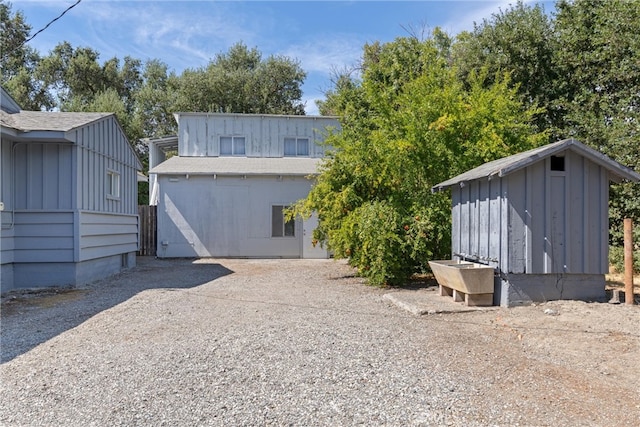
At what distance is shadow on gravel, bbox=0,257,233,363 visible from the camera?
19.1 ft

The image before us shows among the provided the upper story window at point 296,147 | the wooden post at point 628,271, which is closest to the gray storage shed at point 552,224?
the wooden post at point 628,271

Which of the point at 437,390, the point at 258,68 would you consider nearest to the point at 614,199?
the point at 437,390

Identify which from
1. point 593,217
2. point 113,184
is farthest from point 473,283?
point 113,184

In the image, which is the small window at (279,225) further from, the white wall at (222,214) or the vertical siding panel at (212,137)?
the vertical siding panel at (212,137)

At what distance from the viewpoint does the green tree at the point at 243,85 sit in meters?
30.0

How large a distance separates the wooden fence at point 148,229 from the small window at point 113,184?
16.9ft

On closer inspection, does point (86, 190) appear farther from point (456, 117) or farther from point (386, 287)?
point (456, 117)

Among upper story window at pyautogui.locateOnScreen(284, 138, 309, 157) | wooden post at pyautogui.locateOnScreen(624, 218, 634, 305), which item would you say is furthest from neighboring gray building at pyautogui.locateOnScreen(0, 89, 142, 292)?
wooden post at pyautogui.locateOnScreen(624, 218, 634, 305)

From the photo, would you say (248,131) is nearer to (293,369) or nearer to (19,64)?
(293,369)

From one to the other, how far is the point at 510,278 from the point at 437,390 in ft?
13.1

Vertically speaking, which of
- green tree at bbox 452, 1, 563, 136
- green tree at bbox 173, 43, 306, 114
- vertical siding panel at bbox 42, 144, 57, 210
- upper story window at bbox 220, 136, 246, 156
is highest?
green tree at bbox 173, 43, 306, 114

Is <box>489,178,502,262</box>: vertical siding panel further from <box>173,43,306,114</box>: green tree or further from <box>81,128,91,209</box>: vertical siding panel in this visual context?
<box>173,43,306,114</box>: green tree

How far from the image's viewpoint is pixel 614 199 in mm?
13055

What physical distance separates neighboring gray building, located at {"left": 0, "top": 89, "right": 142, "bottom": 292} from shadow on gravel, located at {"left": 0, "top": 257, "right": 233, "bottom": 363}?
536mm
